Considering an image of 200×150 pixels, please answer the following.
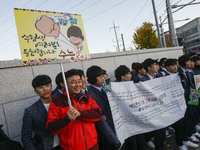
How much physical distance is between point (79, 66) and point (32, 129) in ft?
9.07

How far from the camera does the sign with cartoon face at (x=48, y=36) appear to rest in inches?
63.6

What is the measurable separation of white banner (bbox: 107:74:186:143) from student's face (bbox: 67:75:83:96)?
0.63m

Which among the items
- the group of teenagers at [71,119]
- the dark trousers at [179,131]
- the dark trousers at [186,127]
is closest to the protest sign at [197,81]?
the dark trousers at [186,127]

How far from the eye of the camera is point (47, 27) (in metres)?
1.77

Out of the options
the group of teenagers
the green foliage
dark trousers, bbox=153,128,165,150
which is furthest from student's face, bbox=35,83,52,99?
the green foliage

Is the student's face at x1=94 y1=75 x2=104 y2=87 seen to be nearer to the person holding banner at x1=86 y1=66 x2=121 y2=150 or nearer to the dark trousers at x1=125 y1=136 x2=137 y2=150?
the person holding banner at x1=86 y1=66 x2=121 y2=150

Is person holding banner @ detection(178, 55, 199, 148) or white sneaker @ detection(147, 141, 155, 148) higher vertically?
person holding banner @ detection(178, 55, 199, 148)

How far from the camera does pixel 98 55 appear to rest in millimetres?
4934

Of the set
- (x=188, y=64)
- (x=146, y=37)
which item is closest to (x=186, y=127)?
(x=188, y=64)

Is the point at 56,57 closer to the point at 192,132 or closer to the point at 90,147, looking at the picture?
the point at 90,147

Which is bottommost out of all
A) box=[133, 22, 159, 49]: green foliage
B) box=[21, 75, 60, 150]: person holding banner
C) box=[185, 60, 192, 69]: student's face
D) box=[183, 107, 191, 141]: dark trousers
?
box=[183, 107, 191, 141]: dark trousers

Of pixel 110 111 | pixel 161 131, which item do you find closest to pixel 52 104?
pixel 110 111

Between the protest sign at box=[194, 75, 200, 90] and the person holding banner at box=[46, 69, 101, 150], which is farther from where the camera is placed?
the protest sign at box=[194, 75, 200, 90]

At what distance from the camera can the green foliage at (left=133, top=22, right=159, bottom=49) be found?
22.6 meters
